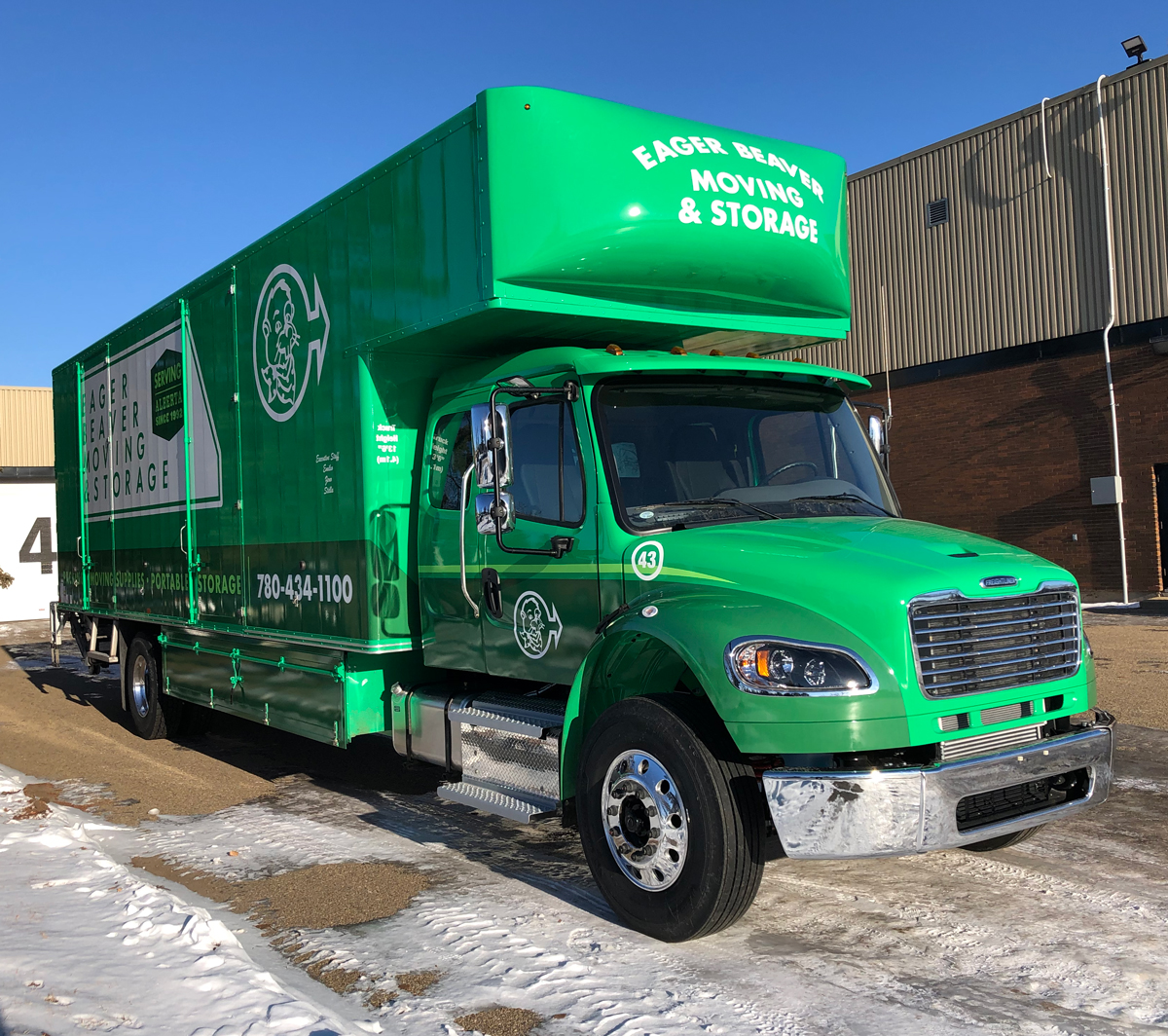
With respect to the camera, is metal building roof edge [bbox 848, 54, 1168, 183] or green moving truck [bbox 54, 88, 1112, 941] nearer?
green moving truck [bbox 54, 88, 1112, 941]

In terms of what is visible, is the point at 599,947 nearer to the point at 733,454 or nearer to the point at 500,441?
the point at 500,441

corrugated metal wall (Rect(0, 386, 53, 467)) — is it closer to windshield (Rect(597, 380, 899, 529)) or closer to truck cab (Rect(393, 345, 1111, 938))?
truck cab (Rect(393, 345, 1111, 938))

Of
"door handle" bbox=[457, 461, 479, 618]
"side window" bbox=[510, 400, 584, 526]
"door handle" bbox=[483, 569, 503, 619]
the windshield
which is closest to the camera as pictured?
the windshield

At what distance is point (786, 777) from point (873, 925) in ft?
3.62

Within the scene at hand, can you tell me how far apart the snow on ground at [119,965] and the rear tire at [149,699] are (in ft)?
14.9

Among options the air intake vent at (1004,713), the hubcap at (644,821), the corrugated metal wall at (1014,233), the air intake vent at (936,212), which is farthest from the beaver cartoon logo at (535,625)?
the air intake vent at (936,212)

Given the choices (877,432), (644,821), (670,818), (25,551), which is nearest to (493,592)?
(644,821)

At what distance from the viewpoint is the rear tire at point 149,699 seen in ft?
34.0

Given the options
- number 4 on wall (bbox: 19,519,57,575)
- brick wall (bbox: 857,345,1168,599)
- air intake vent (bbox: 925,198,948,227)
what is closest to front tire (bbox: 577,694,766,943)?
brick wall (bbox: 857,345,1168,599)

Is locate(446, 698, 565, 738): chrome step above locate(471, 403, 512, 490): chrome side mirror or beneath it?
beneath

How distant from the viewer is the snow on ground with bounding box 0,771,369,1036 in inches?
148

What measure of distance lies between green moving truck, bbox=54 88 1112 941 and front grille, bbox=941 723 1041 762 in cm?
2

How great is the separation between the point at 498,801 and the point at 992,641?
8.55 ft

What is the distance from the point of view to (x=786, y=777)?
419cm
